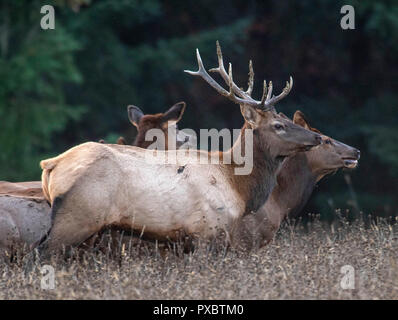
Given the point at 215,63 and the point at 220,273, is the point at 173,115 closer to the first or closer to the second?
the point at 220,273

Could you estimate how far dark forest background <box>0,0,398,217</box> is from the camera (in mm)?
18906

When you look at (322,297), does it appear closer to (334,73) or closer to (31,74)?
(31,74)

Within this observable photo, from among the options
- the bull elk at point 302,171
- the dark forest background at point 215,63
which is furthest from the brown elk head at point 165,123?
the dark forest background at point 215,63

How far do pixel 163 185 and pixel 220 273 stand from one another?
49.0 inches

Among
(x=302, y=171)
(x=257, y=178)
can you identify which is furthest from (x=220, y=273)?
(x=302, y=171)

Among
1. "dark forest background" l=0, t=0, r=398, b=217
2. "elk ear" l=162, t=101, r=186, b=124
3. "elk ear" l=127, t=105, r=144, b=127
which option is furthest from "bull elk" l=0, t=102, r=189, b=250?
"dark forest background" l=0, t=0, r=398, b=217

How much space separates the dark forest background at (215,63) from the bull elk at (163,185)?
407 inches

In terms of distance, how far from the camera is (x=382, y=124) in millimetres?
20469

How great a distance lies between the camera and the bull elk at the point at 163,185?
719cm

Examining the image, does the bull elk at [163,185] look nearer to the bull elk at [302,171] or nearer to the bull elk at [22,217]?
the bull elk at [22,217]

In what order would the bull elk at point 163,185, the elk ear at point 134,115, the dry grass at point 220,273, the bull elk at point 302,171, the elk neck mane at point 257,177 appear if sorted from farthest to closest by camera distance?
the elk ear at point 134,115 → the bull elk at point 302,171 → the elk neck mane at point 257,177 → the bull elk at point 163,185 → the dry grass at point 220,273

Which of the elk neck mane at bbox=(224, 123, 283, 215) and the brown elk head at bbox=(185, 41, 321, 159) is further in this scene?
the brown elk head at bbox=(185, 41, 321, 159)

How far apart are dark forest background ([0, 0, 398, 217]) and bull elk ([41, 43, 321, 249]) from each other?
10340 millimetres

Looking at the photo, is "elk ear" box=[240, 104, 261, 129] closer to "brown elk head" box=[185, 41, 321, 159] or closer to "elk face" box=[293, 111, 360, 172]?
"brown elk head" box=[185, 41, 321, 159]
